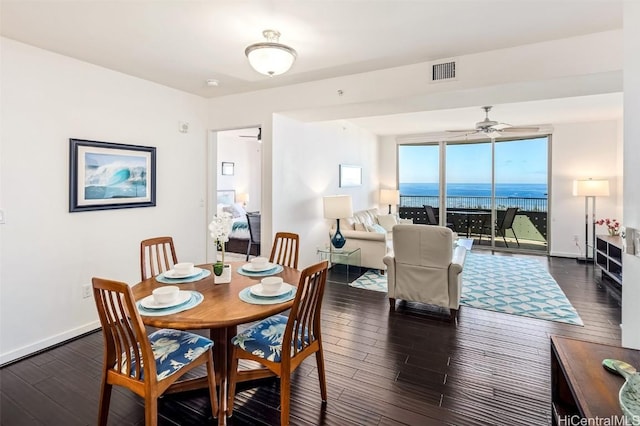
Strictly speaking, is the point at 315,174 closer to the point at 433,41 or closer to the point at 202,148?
the point at 202,148

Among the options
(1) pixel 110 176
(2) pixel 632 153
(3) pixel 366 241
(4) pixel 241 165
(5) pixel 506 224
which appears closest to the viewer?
(2) pixel 632 153

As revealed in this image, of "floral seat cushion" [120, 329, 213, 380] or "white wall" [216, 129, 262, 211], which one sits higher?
"white wall" [216, 129, 262, 211]

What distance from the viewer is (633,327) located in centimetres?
188

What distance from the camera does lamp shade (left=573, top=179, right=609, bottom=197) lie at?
5723 millimetres

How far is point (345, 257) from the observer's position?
203 inches

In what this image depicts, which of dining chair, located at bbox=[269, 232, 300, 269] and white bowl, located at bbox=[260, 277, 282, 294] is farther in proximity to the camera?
dining chair, located at bbox=[269, 232, 300, 269]

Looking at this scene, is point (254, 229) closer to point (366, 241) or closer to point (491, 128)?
point (366, 241)

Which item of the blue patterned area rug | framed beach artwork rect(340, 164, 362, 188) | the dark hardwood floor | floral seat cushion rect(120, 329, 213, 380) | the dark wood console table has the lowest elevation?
the dark hardwood floor

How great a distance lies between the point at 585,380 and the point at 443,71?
272cm

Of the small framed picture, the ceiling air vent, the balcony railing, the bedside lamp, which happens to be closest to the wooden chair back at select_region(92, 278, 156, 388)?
the ceiling air vent

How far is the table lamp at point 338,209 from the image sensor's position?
5164mm

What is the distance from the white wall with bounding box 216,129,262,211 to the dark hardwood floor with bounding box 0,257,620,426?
17.1 ft

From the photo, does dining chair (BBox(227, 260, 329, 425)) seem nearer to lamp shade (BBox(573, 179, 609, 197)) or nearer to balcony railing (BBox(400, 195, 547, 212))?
lamp shade (BBox(573, 179, 609, 197))

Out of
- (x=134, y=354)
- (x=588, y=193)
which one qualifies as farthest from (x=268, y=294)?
(x=588, y=193)
